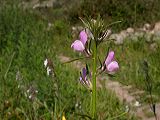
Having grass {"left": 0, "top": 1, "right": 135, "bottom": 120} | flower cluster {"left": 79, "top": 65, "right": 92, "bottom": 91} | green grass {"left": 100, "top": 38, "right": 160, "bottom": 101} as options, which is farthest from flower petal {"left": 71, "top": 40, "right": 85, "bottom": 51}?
green grass {"left": 100, "top": 38, "right": 160, "bottom": 101}

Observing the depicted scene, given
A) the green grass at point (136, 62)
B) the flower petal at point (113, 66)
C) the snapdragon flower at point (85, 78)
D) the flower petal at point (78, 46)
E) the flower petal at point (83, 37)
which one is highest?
the flower petal at point (83, 37)

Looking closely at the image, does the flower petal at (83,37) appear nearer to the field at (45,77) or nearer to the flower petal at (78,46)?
the flower petal at (78,46)

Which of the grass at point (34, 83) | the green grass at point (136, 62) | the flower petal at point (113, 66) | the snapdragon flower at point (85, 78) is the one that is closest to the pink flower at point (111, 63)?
the flower petal at point (113, 66)

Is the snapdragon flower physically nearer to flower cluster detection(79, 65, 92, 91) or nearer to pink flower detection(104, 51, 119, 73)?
flower cluster detection(79, 65, 92, 91)

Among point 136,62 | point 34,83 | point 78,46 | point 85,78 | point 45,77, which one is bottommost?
point 136,62

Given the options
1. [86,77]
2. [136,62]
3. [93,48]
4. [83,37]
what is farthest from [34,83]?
[136,62]

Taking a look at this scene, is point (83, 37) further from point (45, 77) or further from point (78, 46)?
point (45, 77)
